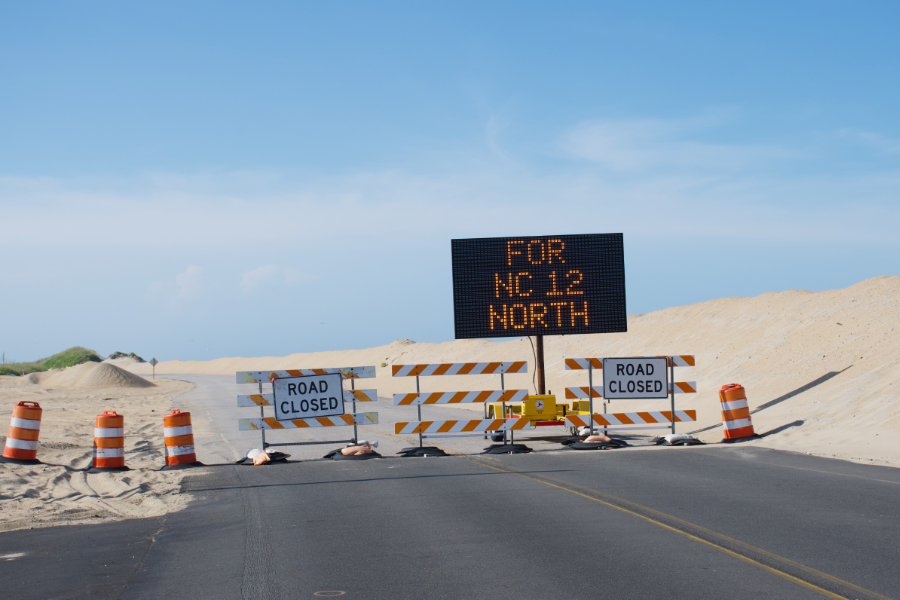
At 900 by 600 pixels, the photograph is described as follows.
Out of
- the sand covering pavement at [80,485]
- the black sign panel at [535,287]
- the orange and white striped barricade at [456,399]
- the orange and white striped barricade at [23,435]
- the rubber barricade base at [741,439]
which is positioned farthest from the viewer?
the black sign panel at [535,287]

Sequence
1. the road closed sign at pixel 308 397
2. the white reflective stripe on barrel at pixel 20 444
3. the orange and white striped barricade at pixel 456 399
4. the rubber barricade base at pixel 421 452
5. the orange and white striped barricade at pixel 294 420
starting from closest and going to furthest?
the white reflective stripe on barrel at pixel 20 444 → the orange and white striped barricade at pixel 294 420 → the road closed sign at pixel 308 397 → the rubber barricade base at pixel 421 452 → the orange and white striped barricade at pixel 456 399

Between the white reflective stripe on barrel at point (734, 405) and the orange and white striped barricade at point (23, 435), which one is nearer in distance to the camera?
the orange and white striped barricade at point (23, 435)

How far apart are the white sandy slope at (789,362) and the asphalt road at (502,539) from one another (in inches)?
170

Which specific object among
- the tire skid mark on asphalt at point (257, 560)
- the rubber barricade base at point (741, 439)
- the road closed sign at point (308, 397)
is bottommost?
the rubber barricade base at point (741, 439)

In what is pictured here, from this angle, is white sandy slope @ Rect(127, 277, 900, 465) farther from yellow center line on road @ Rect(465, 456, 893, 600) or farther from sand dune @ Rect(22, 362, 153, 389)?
sand dune @ Rect(22, 362, 153, 389)

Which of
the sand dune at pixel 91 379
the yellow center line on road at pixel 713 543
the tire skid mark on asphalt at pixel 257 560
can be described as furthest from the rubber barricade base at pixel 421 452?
the sand dune at pixel 91 379

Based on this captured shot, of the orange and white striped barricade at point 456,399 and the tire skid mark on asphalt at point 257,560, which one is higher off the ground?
the orange and white striped barricade at point 456,399

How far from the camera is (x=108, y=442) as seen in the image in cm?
1321

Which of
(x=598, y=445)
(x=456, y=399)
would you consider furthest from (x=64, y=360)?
(x=598, y=445)

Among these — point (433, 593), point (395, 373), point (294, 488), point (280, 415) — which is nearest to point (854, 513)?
point (433, 593)

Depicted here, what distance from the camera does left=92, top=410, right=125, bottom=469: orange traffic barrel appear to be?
1320cm

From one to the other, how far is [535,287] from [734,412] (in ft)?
16.1

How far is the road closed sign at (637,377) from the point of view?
51.8ft

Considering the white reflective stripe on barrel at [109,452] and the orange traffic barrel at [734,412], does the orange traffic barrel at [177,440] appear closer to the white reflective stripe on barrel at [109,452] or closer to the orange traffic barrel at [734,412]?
the white reflective stripe on barrel at [109,452]
